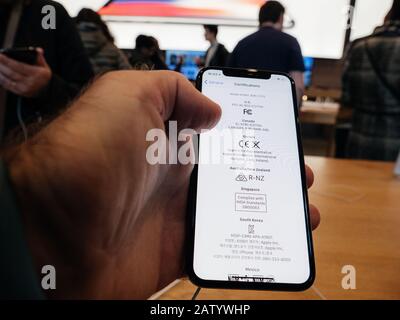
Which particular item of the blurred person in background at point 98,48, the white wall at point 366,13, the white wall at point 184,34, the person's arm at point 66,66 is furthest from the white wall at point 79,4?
the white wall at point 366,13

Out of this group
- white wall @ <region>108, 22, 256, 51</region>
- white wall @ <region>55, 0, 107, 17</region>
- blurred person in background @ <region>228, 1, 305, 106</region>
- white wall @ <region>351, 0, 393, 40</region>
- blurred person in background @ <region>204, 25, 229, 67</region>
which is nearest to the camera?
blurred person in background @ <region>228, 1, 305, 106</region>

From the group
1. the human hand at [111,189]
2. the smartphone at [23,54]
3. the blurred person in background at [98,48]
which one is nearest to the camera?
the human hand at [111,189]

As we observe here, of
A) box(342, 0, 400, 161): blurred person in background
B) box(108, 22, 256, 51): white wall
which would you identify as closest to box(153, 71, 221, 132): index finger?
box(342, 0, 400, 161): blurred person in background

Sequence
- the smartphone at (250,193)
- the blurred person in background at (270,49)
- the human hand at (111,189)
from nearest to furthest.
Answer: the human hand at (111,189) → the smartphone at (250,193) → the blurred person in background at (270,49)

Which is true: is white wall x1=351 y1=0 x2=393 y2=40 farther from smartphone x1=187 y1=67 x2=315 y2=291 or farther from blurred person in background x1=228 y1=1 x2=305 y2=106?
smartphone x1=187 y1=67 x2=315 y2=291

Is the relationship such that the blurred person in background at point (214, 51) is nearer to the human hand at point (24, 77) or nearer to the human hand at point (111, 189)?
the human hand at point (24, 77)

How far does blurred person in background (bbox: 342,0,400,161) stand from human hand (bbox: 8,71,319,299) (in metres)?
0.84

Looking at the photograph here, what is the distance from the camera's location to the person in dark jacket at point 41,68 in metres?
0.59

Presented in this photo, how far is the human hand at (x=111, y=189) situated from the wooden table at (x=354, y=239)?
56 millimetres

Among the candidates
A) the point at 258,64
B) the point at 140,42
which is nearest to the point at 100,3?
the point at 258,64

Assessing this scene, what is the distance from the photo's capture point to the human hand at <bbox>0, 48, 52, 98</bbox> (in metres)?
0.57

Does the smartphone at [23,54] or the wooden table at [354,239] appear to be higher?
the smartphone at [23,54]
